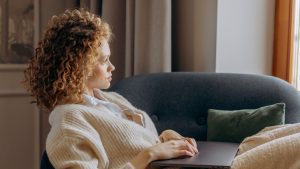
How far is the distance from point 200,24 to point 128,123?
824 mm

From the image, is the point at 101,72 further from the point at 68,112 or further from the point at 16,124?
the point at 16,124

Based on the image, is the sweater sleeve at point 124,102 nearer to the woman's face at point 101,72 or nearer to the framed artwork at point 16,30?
the woman's face at point 101,72

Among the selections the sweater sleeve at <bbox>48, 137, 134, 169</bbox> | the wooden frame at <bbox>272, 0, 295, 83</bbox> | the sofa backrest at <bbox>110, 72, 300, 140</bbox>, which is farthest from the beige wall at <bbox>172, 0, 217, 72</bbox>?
the sweater sleeve at <bbox>48, 137, 134, 169</bbox>

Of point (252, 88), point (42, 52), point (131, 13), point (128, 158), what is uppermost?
point (131, 13)

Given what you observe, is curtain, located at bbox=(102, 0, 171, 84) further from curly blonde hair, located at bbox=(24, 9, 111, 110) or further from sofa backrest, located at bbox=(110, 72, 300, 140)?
curly blonde hair, located at bbox=(24, 9, 111, 110)

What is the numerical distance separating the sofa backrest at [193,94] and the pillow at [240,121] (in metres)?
0.08

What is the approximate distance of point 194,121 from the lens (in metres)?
1.90

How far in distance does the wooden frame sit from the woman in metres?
0.98

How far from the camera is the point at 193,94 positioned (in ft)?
6.24

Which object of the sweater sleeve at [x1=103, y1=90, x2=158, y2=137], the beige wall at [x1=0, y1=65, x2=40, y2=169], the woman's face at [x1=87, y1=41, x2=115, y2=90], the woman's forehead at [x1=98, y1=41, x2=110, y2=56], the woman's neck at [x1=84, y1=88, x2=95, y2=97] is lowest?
the beige wall at [x1=0, y1=65, x2=40, y2=169]

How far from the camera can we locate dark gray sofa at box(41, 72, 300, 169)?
184 centimetres

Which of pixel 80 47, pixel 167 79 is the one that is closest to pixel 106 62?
pixel 80 47

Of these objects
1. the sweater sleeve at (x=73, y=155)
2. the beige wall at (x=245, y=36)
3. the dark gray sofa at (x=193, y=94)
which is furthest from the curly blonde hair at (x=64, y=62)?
the beige wall at (x=245, y=36)

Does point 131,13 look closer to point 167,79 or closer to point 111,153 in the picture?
point 167,79
